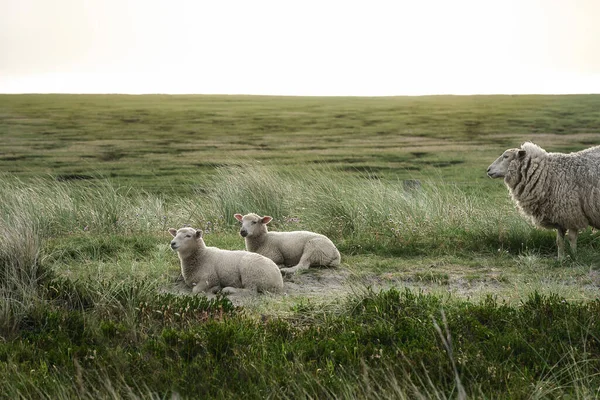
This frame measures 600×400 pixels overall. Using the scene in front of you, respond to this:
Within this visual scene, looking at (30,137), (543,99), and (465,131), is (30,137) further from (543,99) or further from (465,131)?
(543,99)

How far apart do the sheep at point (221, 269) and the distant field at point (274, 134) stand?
14.6 m

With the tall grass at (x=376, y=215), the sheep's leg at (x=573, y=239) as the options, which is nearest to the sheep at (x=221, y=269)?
the tall grass at (x=376, y=215)

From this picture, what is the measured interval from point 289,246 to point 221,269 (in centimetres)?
140

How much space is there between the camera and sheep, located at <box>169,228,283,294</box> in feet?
29.6

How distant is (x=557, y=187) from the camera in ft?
36.0

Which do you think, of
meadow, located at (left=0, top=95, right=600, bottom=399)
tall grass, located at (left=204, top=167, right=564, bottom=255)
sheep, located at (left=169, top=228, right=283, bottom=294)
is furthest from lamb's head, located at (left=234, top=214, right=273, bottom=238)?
tall grass, located at (left=204, top=167, right=564, bottom=255)

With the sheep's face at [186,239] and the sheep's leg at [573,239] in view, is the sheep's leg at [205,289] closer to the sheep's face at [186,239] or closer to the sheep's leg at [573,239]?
the sheep's face at [186,239]

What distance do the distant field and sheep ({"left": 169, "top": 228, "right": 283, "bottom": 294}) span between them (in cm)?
1463

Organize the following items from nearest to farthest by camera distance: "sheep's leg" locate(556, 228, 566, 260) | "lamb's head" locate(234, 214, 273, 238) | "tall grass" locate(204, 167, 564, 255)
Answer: "lamb's head" locate(234, 214, 273, 238) < "sheep's leg" locate(556, 228, 566, 260) < "tall grass" locate(204, 167, 564, 255)

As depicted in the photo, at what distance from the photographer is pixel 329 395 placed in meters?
5.35

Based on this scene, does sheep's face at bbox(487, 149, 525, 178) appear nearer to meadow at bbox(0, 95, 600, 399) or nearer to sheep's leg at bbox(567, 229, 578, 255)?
meadow at bbox(0, 95, 600, 399)

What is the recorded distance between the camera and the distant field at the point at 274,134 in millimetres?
35500

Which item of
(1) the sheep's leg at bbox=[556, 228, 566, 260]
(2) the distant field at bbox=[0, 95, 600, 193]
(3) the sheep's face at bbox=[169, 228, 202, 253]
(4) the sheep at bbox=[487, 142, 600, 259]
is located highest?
(4) the sheep at bbox=[487, 142, 600, 259]

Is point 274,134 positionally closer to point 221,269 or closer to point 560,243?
point 560,243
